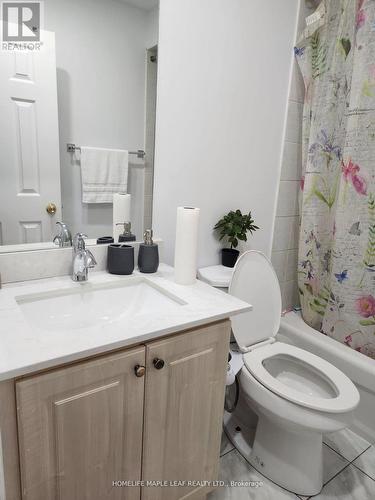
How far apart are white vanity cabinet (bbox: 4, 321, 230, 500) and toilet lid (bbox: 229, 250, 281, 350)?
44 centimetres

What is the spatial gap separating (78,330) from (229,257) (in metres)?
1.01

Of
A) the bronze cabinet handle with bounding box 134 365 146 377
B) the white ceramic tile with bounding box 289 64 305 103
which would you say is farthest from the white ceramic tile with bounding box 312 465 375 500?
the white ceramic tile with bounding box 289 64 305 103

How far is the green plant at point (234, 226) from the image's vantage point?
5.41 feet

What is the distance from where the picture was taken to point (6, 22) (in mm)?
1018

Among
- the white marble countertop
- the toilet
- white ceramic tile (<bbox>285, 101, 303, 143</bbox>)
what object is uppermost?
white ceramic tile (<bbox>285, 101, 303, 143</bbox>)

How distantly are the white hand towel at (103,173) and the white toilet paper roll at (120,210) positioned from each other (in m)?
0.02

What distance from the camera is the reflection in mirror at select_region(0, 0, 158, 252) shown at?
1.08 meters

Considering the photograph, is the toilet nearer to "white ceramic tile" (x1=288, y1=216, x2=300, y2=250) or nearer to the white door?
"white ceramic tile" (x1=288, y1=216, x2=300, y2=250)

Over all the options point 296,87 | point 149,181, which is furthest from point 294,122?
point 149,181

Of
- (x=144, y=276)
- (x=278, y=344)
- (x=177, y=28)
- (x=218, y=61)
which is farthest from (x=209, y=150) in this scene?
(x=278, y=344)

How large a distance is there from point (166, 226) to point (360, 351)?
121 cm

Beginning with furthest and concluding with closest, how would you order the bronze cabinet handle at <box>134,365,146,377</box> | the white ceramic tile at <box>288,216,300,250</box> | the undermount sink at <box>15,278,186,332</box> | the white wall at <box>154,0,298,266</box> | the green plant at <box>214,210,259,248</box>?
the white ceramic tile at <box>288,216,300,250</box> → the green plant at <box>214,210,259,248</box> → the white wall at <box>154,0,298,266</box> → the undermount sink at <box>15,278,186,332</box> → the bronze cabinet handle at <box>134,365,146,377</box>

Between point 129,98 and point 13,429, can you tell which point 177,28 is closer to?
point 129,98

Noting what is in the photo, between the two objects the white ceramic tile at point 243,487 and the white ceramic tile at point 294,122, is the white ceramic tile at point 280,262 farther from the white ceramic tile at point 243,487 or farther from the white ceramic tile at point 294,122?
the white ceramic tile at point 243,487
